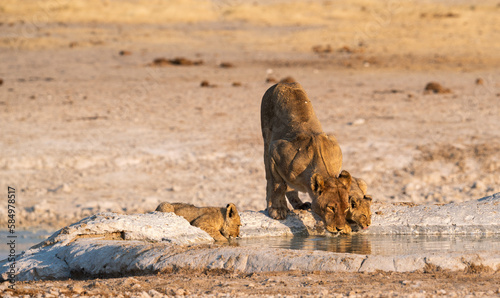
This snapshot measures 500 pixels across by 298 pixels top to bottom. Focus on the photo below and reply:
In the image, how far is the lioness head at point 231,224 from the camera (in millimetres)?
8320

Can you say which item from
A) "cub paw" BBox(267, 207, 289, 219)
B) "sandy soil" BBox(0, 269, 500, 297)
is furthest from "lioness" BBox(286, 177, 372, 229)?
"sandy soil" BBox(0, 269, 500, 297)

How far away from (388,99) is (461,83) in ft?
12.9

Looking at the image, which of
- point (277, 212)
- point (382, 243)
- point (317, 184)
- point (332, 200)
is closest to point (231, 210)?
point (277, 212)

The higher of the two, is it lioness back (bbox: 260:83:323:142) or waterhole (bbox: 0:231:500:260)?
lioness back (bbox: 260:83:323:142)

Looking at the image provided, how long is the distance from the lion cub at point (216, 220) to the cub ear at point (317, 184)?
991 mm

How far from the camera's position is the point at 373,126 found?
17422 mm

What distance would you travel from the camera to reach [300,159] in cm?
830

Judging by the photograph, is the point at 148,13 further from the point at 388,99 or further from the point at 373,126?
the point at 373,126

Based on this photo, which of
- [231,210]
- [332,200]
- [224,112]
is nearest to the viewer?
[332,200]

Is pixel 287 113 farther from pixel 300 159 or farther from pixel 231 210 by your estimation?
pixel 231 210

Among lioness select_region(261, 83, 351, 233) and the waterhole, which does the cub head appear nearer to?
lioness select_region(261, 83, 351, 233)

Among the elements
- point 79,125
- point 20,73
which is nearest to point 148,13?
point 20,73

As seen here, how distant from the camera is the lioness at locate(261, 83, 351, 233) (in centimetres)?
756

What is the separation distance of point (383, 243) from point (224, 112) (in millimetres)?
11515
